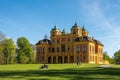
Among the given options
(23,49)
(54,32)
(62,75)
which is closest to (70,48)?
(54,32)

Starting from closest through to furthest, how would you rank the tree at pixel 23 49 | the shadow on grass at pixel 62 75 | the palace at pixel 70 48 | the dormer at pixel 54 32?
1. the shadow on grass at pixel 62 75
2. the palace at pixel 70 48
3. the tree at pixel 23 49
4. the dormer at pixel 54 32

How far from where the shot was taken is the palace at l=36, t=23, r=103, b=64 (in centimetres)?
9231

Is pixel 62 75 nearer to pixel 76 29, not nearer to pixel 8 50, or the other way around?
pixel 76 29

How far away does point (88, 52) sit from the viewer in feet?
300

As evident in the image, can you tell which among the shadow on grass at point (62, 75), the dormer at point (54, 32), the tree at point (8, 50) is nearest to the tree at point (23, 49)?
the tree at point (8, 50)

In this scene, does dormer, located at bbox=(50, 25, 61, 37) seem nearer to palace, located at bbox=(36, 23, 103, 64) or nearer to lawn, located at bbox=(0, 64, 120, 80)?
palace, located at bbox=(36, 23, 103, 64)

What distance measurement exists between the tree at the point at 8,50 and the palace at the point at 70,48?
9.36m

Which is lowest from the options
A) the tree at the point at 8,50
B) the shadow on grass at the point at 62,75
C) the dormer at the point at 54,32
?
the shadow on grass at the point at 62,75

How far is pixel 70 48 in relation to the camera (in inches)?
3789

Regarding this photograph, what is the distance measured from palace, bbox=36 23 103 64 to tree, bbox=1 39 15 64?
9.36 metres

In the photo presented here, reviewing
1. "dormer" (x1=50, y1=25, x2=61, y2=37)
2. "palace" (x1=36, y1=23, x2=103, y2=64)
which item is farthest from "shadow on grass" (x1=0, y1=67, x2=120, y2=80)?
"dormer" (x1=50, y1=25, x2=61, y2=37)

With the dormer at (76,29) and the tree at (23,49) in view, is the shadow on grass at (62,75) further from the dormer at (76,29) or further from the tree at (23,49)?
the tree at (23,49)

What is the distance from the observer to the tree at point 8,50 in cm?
9556

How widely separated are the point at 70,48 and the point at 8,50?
21.2 metres
